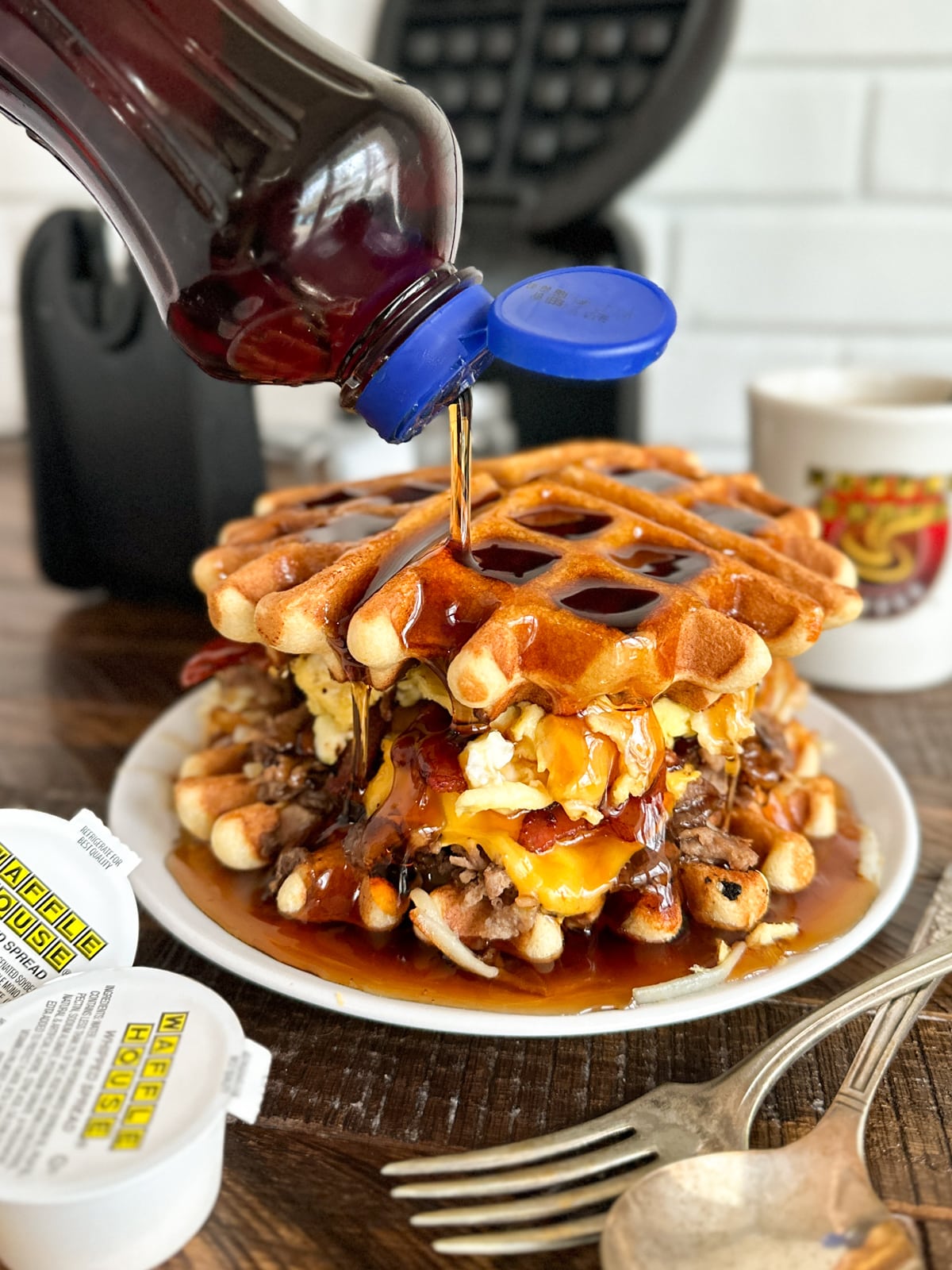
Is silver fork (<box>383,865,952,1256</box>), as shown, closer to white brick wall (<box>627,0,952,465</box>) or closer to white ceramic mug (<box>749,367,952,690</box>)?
white ceramic mug (<box>749,367,952,690</box>)

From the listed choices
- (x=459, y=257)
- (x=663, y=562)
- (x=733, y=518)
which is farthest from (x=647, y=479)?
(x=459, y=257)

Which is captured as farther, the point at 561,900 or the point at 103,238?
the point at 103,238

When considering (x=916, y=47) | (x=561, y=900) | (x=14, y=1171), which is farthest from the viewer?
(x=916, y=47)

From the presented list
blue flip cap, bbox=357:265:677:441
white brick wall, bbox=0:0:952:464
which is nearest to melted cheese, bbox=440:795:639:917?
blue flip cap, bbox=357:265:677:441

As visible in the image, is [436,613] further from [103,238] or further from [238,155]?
[103,238]

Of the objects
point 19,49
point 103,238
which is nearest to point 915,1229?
point 19,49

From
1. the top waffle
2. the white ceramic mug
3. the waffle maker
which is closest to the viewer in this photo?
the top waffle

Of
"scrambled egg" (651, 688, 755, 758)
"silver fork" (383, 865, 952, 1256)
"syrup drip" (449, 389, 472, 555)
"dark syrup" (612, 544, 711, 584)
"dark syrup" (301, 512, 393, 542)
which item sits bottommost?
"silver fork" (383, 865, 952, 1256)

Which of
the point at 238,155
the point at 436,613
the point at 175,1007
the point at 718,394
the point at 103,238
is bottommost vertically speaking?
the point at 718,394
